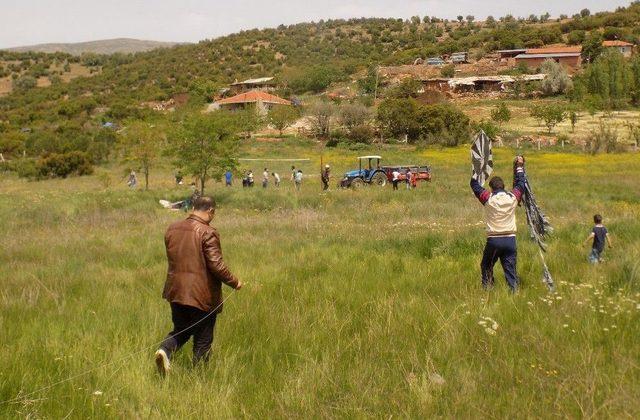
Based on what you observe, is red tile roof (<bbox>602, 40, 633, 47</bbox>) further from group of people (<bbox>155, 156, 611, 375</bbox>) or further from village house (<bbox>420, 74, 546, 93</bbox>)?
group of people (<bbox>155, 156, 611, 375</bbox>)

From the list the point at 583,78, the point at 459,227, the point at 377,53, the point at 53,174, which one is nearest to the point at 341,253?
the point at 459,227

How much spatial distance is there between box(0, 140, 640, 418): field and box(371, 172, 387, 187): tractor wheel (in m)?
16.2

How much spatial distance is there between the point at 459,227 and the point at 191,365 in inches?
355

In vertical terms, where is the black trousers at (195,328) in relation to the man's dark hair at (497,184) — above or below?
below

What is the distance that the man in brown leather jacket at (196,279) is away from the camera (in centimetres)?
443

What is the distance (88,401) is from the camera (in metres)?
3.65

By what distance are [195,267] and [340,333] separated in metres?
1.42

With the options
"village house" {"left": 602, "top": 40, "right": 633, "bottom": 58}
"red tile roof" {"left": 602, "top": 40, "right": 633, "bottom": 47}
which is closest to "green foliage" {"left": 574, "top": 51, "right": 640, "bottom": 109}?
"village house" {"left": 602, "top": 40, "right": 633, "bottom": 58}

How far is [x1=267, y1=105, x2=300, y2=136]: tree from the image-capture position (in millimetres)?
58188

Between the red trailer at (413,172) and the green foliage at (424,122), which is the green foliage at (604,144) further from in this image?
the red trailer at (413,172)

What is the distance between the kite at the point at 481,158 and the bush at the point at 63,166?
39.1 metres

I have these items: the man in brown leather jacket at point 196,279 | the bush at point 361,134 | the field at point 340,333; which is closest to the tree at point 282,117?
the bush at point 361,134

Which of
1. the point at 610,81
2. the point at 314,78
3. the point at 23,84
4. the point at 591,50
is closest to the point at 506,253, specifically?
the point at 610,81

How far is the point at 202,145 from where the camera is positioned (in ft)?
80.7
